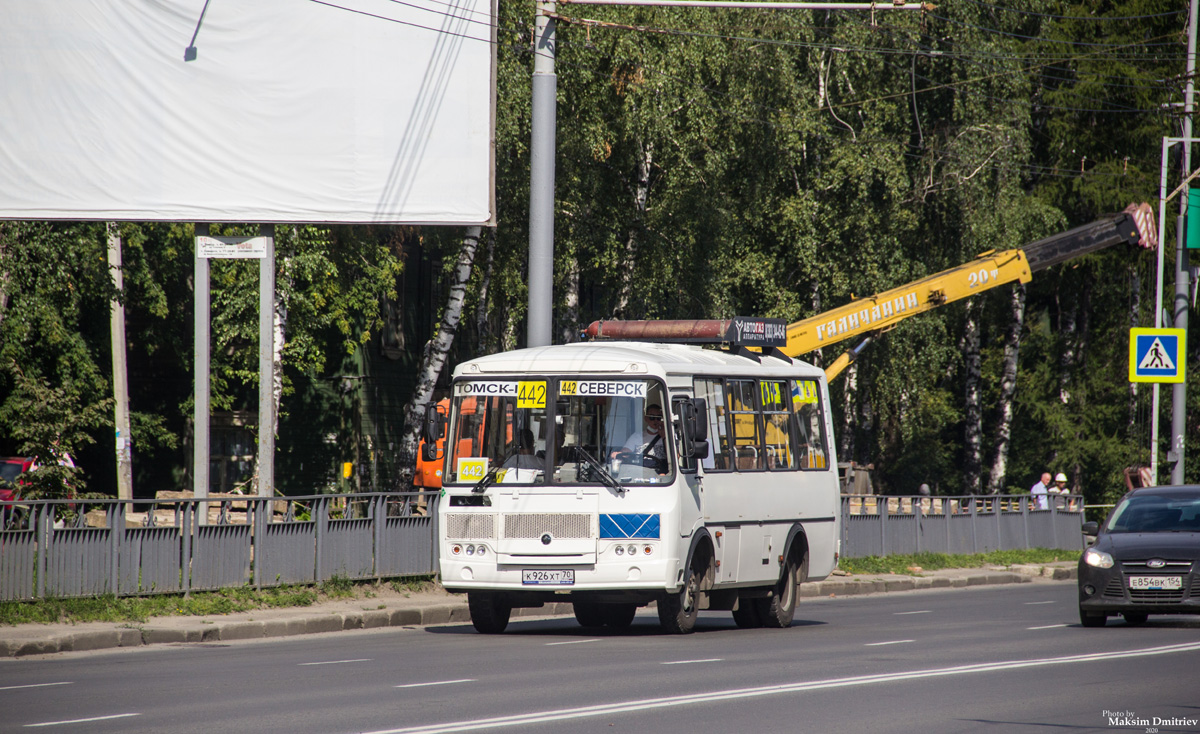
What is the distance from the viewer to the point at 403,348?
41.3 metres

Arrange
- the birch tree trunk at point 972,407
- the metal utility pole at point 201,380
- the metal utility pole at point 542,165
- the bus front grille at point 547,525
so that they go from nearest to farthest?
the bus front grille at point 547,525, the metal utility pole at point 542,165, the metal utility pole at point 201,380, the birch tree trunk at point 972,407

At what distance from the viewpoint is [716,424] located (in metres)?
17.0

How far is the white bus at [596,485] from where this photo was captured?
15289 mm

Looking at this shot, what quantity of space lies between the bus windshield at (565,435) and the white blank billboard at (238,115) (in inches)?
182

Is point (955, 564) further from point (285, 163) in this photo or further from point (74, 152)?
point (74, 152)

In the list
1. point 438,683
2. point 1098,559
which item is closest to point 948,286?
point 1098,559

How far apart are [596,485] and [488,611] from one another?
1893mm

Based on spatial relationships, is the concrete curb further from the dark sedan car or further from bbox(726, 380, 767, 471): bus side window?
the dark sedan car

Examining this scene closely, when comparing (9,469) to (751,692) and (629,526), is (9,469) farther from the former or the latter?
(751,692)

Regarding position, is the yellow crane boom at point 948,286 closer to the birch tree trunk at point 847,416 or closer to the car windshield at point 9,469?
the birch tree trunk at point 847,416

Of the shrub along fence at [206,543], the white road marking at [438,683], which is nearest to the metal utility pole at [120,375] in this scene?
the shrub along fence at [206,543]

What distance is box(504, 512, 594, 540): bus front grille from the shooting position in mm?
15328

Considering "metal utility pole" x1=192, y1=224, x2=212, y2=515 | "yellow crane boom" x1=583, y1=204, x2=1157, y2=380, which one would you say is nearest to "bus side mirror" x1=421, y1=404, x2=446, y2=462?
"metal utility pole" x1=192, y1=224, x2=212, y2=515

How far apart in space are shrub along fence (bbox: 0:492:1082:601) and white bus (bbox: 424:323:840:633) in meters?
2.82
